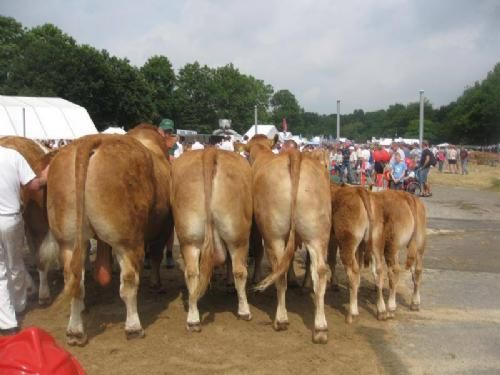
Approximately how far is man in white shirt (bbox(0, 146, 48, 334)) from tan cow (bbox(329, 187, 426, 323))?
132 inches

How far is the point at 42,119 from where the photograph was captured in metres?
21.7

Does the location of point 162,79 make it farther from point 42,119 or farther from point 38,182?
point 38,182

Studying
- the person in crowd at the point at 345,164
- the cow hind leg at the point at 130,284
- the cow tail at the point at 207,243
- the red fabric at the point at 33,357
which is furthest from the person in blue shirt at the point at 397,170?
the red fabric at the point at 33,357

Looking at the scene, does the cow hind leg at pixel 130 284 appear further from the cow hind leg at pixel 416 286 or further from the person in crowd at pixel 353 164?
the person in crowd at pixel 353 164

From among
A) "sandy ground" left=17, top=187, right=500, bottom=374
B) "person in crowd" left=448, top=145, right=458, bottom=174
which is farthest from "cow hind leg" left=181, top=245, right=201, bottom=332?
"person in crowd" left=448, top=145, right=458, bottom=174

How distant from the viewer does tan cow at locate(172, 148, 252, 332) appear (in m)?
5.09

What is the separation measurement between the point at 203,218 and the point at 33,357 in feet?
→ 11.3

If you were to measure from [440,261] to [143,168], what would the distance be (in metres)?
5.82

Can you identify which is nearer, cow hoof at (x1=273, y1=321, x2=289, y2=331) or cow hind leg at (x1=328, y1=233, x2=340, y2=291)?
cow hoof at (x1=273, y1=321, x2=289, y2=331)

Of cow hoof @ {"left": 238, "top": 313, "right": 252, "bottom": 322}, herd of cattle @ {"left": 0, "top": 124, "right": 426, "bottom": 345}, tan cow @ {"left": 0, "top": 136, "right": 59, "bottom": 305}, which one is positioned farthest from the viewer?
tan cow @ {"left": 0, "top": 136, "right": 59, "bottom": 305}

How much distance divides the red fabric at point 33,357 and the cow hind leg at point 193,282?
3297mm

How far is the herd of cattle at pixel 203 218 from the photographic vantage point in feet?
15.3

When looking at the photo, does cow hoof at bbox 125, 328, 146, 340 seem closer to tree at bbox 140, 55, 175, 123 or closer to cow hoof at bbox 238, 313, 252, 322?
cow hoof at bbox 238, 313, 252, 322

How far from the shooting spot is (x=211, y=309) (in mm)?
5973
